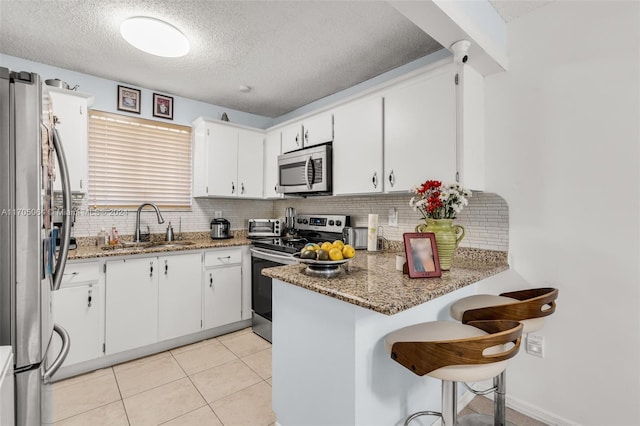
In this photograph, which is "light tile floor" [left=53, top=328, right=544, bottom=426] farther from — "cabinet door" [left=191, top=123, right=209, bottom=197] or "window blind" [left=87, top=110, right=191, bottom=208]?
"cabinet door" [left=191, top=123, right=209, bottom=197]

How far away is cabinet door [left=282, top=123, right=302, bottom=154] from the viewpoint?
122 inches

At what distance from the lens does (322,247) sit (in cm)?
159

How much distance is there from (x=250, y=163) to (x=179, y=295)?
162 cm

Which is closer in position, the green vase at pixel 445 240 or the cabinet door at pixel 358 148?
the green vase at pixel 445 240

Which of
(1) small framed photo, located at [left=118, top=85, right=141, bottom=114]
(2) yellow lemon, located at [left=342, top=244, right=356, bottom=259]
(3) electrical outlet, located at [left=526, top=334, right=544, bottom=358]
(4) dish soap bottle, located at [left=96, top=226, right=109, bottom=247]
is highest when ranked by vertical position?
(1) small framed photo, located at [left=118, top=85, right=141, bottom=114]

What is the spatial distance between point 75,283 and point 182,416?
132cm

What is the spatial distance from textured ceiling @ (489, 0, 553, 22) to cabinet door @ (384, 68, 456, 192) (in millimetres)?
431

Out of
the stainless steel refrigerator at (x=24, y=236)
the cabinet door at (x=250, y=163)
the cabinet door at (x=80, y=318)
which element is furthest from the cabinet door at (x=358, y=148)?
the cabinet door at (x=80, y=318)

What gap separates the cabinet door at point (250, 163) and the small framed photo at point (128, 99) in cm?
104

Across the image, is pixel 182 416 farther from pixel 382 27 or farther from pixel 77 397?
pixel 382 27

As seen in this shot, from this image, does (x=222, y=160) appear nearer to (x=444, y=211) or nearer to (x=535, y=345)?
(x=444, y=211)

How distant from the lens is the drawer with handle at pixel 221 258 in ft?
9.86

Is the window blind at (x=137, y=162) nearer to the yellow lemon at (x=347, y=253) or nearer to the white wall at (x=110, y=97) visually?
the white wall at (x=110, y=97)

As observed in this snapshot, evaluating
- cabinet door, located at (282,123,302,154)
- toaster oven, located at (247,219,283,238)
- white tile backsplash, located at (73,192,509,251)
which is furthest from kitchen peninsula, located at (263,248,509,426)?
toaster oven, located at (247,219,283,238)
